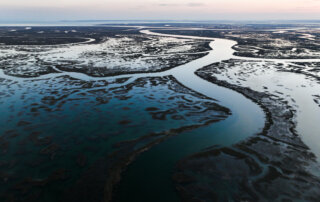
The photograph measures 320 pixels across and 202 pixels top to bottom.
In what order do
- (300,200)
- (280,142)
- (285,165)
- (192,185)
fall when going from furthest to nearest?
1. (280,142)
2. (285,165)
3. (192,185)
4. (300,200)

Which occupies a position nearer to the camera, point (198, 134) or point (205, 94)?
point (198, 134)

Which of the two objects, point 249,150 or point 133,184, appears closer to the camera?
point 133,184

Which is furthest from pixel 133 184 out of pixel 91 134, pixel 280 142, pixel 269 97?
pixel 269 97

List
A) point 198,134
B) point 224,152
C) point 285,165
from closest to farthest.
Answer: point 285,165 < point 224,152 < point 198,134

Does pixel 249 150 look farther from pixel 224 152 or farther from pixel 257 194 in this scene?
pixel 257 194

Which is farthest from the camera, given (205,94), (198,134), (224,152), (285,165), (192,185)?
(205,94)

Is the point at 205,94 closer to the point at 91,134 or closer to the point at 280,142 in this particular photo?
the point at 280,142

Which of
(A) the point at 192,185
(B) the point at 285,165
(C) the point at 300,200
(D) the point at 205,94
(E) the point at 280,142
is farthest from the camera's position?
(D) the point at 205,94

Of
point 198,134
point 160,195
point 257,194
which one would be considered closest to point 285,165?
point 257,194
